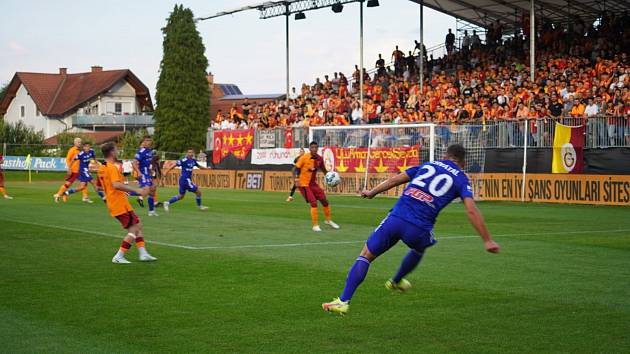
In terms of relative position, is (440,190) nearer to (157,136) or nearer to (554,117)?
(554,117)

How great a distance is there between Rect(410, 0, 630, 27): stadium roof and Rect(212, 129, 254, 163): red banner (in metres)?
10.4

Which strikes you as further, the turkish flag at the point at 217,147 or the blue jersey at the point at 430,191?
the turkish flag at the point at 217,147

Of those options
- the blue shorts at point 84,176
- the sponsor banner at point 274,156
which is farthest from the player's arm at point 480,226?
the sponsor banner at point 274,156

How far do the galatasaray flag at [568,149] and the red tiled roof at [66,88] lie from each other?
203ft

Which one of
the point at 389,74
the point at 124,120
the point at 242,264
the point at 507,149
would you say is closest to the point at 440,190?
the point at 242,264

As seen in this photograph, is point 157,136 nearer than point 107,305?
No

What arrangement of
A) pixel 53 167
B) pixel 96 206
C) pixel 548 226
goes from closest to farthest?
pixel 548 226
pixel 96 206
pixel 53 167

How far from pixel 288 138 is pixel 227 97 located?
2507 inches

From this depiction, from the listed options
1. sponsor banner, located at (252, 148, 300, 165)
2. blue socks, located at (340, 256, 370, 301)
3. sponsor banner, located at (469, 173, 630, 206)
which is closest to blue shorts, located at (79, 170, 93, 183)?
sponsor banner, located at (252, 148, 300, 165)

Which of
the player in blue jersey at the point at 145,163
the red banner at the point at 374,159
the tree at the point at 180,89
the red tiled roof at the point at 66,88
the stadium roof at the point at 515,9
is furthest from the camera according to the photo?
the red tiled roof at the point at 66,88

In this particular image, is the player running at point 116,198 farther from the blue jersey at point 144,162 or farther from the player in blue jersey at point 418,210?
the blue jersey at point 144,162

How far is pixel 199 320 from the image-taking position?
897cm

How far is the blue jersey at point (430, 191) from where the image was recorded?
29.7 feet

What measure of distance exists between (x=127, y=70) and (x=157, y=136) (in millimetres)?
12395
